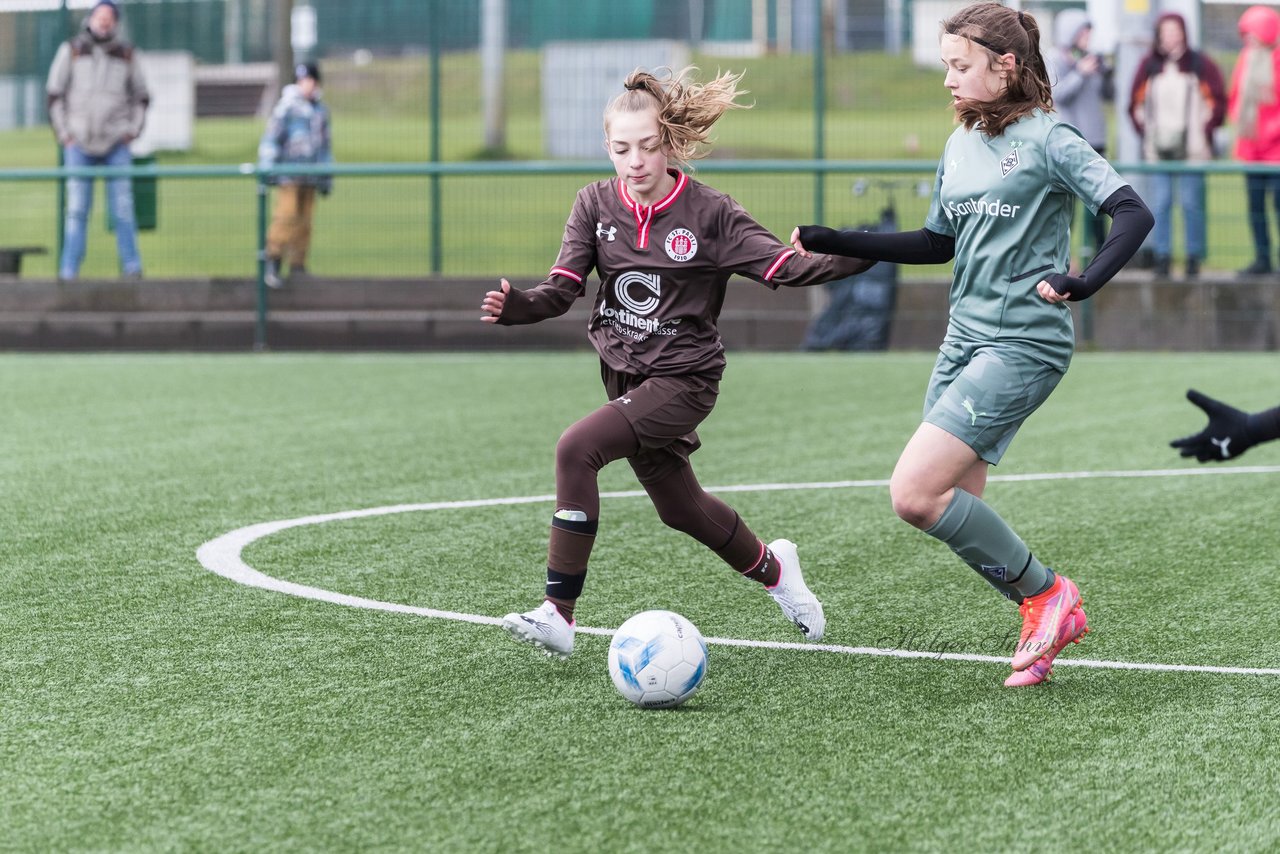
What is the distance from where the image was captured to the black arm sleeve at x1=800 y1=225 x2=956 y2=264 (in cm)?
451

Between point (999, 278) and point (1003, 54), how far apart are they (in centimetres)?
56

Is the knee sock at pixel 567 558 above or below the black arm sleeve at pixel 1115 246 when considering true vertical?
below

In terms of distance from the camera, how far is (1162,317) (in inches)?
544

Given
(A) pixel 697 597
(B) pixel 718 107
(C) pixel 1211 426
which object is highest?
(B) pixel 718 107

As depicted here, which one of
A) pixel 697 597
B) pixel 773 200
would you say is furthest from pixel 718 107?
pixel 773 200

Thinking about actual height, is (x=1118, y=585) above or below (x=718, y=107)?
below

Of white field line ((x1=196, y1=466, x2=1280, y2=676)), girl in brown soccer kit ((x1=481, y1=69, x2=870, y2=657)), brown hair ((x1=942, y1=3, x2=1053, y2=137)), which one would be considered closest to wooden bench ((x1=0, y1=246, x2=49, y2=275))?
white field line ((x1=196, y1=466, x2=1280, y2=676))

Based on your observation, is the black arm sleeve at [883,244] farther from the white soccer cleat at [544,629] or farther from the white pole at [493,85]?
the white pole at [493,85]

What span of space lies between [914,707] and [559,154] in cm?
1318

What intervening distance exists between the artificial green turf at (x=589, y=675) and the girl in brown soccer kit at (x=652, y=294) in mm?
414

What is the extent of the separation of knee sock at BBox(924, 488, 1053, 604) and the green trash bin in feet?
37.6

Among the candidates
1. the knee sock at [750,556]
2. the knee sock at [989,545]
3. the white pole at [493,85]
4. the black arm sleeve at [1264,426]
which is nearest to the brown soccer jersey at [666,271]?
the knee sock at [750,556]

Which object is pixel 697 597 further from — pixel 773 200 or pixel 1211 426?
pixel 773 200

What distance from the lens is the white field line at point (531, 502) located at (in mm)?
4527
